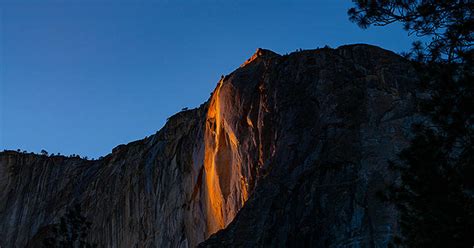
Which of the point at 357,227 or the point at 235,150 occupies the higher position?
the point at 235,150

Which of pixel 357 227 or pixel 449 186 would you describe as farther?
pixel 357 227

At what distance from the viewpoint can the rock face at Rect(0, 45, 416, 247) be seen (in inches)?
842

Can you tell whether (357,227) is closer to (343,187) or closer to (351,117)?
(343,187)

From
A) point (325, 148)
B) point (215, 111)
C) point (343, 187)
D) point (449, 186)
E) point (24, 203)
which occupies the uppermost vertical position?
point (24, 203)

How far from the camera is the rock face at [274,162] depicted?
70.1 feet

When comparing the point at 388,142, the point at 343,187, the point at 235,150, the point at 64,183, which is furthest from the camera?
Answer: the point at 64,183

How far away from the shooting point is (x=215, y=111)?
32906mm

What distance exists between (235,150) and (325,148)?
22.5 ft

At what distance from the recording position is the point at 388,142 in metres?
23.4

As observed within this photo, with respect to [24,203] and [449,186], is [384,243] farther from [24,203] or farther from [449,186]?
[24,203]

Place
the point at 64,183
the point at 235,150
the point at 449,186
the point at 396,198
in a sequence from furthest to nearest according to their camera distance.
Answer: the point at 64,183 < the point at 235,150 < the point at 396,198 < the point at 449,186

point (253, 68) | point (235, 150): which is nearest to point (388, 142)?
point (235, 150)

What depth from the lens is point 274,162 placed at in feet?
80.7

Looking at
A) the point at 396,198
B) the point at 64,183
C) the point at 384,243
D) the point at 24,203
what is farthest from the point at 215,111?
the point at 24,203
